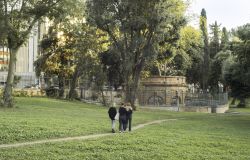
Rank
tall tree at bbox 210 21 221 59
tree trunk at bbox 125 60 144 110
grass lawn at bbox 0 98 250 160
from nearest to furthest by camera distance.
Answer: grass lawn at bbox 0 98 250 160 < tree trunk at bbox 125 60 144 110 < tall tree at bbox 210 21 221 59

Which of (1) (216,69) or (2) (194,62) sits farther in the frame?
(1) (216,69)

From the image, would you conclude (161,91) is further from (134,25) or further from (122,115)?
(122,115)

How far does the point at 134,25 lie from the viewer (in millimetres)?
41156

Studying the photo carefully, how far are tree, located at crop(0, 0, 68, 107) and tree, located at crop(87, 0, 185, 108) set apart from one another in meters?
9.07

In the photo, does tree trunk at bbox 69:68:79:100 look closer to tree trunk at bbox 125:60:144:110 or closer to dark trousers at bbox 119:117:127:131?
tree trunk at bbox 125:60:144:110

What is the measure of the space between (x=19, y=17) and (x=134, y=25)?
11627 millimetres

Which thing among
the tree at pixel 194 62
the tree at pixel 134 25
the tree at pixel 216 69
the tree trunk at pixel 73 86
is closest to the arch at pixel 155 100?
the tree trunk at pixel 73 86

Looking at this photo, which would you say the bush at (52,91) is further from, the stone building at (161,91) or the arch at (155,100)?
the arch at (155,100)

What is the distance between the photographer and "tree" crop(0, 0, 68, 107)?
31578 millimetres

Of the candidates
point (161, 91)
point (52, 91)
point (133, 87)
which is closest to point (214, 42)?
point (161, 91)

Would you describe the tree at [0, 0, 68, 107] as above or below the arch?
above

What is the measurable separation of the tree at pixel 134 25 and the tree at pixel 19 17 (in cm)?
907

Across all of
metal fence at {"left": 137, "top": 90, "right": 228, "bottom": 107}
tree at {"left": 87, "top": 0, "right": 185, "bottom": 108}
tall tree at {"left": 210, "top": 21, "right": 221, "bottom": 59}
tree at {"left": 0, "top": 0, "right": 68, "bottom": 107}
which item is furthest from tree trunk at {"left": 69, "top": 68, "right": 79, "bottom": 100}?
tall tree at {"left": 210, "top": 21, "right": 221, "bottom": 59}

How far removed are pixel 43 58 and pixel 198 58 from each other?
27888 millimetres
